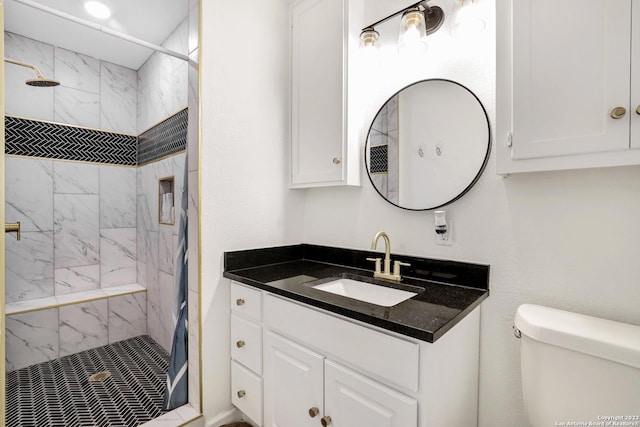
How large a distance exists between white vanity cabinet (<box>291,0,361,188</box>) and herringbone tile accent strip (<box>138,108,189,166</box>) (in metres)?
0.91

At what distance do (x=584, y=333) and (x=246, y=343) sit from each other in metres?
1.35

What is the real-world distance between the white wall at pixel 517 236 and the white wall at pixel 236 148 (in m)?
0.69

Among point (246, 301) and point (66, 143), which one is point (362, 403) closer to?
point (246, 301)

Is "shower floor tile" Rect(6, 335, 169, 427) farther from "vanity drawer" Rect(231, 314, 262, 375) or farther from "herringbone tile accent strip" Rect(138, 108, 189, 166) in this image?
"herringbone tile accent strip" Rect(138, 108, 189, 166)

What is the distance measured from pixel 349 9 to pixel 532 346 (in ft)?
5.64

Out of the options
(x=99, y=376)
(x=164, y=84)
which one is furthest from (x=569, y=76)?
(x=99, y=376)

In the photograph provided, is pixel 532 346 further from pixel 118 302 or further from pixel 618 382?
pixel 118 302

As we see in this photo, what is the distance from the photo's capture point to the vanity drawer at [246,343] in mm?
1446

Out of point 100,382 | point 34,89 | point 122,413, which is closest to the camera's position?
point 122,413

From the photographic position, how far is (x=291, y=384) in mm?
1278

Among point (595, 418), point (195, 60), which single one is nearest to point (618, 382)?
point (595, 418)

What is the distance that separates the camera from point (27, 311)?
226cm

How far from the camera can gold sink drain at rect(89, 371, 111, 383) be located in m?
2.04

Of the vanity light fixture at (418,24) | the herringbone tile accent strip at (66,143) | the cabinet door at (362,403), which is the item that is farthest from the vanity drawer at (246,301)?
the herringbone tile accent strip at (66,143)
